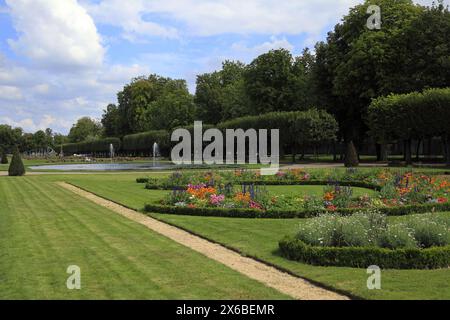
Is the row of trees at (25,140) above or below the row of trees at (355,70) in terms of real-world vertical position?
below

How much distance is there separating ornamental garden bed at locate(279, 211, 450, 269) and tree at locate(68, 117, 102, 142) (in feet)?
465

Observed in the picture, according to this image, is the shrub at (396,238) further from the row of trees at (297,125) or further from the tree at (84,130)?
the tree at (84,130)

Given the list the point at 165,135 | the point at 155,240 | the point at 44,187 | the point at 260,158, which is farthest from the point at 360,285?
the point at 165,135

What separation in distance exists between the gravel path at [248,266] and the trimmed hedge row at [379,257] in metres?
0.73

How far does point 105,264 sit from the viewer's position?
8.28 meters

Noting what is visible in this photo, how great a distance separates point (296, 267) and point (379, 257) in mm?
1262

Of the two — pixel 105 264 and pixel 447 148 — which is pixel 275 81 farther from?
pixel 105 264

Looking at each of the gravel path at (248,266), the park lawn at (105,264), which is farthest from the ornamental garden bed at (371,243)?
the park lawn at (105,264)

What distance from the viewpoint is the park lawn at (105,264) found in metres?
6.71

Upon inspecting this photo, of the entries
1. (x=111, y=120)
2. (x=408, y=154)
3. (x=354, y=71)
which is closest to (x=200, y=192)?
(x=408, y=154)

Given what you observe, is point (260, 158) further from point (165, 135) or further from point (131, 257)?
point (131, 257)

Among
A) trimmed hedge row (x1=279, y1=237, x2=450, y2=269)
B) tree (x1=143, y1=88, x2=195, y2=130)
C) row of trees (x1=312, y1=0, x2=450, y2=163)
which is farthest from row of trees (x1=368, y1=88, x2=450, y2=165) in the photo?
tree (x1=143, y1=88, x2=195, y2=130)

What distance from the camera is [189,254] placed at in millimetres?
9164
